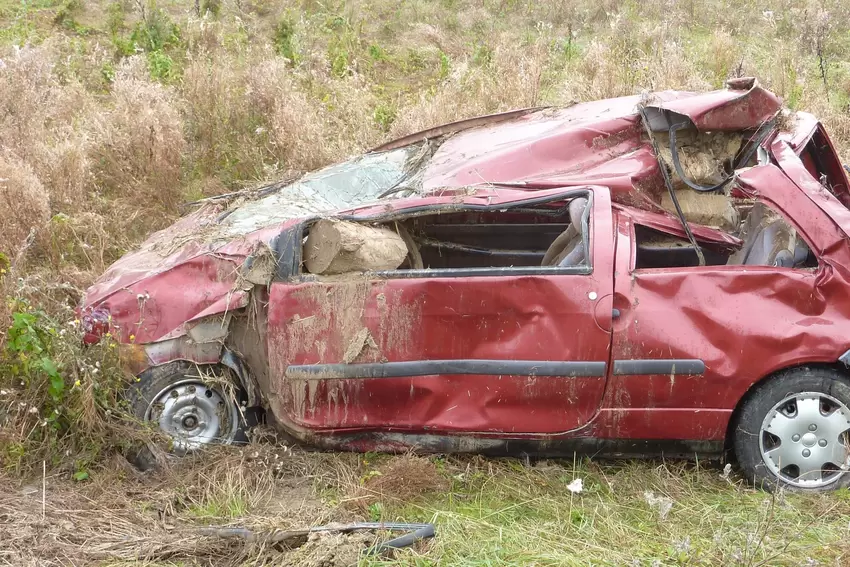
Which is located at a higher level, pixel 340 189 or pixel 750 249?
pixel 340 189

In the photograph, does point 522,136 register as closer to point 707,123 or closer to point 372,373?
point 707,123

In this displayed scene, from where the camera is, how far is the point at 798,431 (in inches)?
144

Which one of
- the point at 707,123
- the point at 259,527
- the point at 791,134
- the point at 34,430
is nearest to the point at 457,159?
the point at 707,123

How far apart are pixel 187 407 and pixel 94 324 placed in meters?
0.63

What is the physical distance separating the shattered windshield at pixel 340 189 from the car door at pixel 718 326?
1626 mm

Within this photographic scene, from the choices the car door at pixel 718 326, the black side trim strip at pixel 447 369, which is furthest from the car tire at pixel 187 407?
the car door at pixel 718 326

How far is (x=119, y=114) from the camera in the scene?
7.12 meters

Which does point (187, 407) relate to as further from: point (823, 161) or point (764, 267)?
point (823, 161)

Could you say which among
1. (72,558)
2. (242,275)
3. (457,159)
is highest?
(457,159)

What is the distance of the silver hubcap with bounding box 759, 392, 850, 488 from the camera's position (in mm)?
3629

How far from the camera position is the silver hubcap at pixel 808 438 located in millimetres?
3629

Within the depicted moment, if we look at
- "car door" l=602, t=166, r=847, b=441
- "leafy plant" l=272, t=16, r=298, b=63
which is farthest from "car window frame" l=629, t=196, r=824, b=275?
"leafy plant" l=272, t=16, r=298, b=63

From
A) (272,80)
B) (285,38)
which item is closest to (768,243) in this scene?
(272,80)

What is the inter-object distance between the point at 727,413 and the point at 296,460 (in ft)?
7.00
